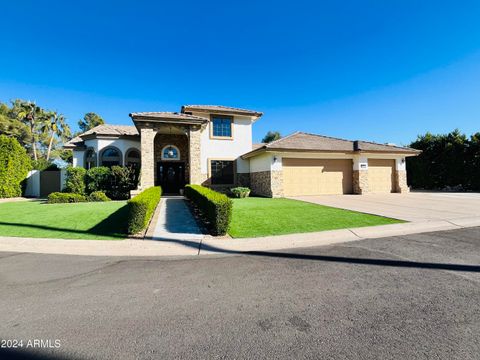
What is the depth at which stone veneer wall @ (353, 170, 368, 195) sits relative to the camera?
57.8ft

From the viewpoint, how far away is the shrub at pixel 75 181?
1521 cm

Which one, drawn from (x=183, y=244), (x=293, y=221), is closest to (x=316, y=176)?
(x=293, y=221)

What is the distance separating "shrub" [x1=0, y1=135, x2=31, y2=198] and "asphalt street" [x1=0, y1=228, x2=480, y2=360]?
1884 centimetres

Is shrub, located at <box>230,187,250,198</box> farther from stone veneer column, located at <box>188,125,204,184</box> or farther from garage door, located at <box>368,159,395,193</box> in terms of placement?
garage door, located at <box>368,159,395,193</box>

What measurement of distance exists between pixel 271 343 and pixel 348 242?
459 cm

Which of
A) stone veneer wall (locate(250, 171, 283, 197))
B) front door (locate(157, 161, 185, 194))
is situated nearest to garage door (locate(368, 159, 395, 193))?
stone veneer wall (locate(250, 171, 283, 197))

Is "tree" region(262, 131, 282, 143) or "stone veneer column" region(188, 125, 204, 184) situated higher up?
"tree" region(262, 131, 282, 143)

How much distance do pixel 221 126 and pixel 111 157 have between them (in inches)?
383

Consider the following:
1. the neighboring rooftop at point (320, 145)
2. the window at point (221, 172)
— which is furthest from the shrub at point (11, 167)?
the neighboring rooftop at point (320, 145)

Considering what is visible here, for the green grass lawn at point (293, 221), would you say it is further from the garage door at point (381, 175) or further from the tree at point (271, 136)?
Result: the tree at point (271, 136)

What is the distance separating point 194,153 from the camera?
16750 millimetres

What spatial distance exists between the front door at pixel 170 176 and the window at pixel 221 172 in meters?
2.84

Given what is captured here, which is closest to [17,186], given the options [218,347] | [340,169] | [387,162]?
[218,347]

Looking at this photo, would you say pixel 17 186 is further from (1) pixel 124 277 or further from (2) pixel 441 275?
(2) pixel 441 275
